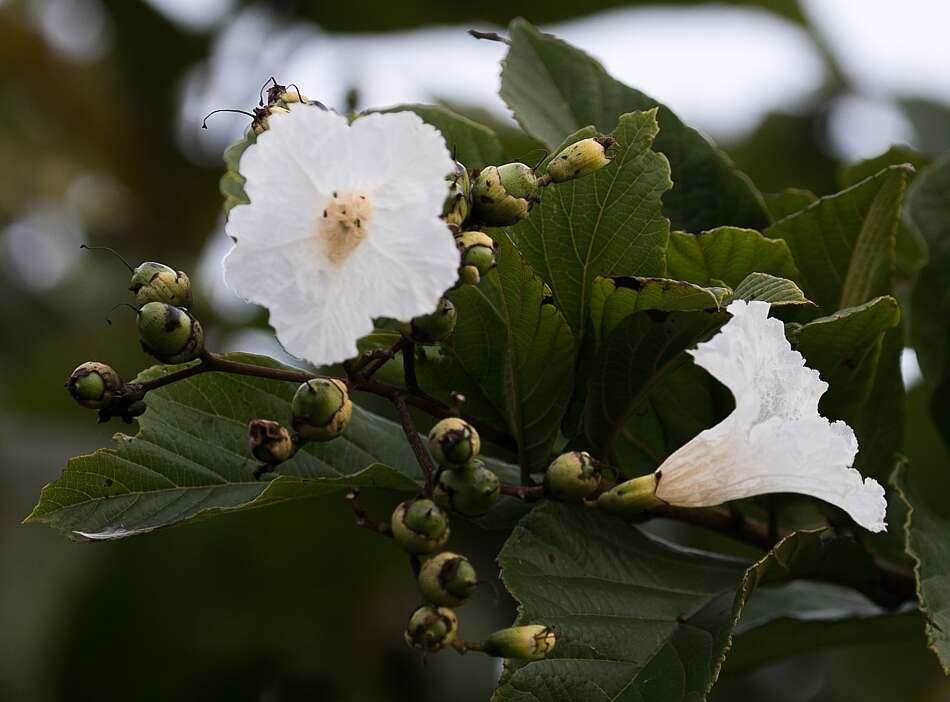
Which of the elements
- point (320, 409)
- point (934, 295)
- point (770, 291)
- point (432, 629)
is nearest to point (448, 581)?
point (432, 629)

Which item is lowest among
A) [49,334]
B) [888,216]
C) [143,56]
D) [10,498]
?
[888,216]

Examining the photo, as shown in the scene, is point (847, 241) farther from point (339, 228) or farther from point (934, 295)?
point (339, 228)

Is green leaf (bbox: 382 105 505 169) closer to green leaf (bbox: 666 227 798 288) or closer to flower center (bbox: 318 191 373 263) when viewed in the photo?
green leaf (bbox: 666 227 798 288)

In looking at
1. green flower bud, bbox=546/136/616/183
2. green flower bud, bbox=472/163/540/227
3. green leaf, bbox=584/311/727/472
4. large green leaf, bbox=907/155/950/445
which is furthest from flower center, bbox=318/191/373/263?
large green leaf, bbox=907/155/950/445

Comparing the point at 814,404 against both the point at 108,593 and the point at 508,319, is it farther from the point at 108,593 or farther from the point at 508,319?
the point at 108,593

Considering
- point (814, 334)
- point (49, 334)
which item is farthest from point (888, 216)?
point (49, 334)
